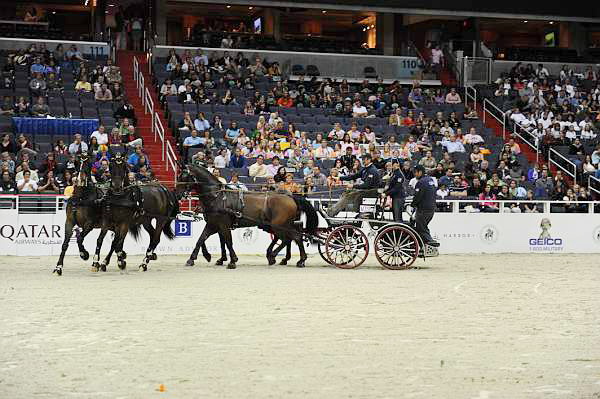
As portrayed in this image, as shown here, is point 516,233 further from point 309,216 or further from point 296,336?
point 296,336

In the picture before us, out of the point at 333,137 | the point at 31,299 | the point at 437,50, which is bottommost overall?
the point at 31,299

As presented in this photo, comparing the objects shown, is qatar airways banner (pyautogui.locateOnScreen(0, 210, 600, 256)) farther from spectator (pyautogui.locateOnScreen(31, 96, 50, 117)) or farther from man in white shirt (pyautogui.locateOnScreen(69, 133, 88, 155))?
spectator (pyautogui.locateOnScreen(31, 96, 50, 117))

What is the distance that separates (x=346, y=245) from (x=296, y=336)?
29.1 ft

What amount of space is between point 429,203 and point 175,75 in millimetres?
14404

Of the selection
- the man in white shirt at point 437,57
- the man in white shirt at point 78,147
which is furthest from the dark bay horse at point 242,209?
the man in white shirt at point 437,57

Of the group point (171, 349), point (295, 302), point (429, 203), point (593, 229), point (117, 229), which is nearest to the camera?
point (171, 349)

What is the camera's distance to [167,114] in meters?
30.2

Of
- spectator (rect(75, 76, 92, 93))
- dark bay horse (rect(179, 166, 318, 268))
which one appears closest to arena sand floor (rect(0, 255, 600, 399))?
dark bay horse (rect(179, 166, 318, 268))

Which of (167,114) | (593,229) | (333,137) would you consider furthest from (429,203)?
(167,114)

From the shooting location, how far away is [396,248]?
63.1ft

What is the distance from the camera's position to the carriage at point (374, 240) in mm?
18953

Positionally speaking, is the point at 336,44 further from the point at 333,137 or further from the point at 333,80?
the point at 333,137

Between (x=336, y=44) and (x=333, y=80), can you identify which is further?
(x=336, y=44)

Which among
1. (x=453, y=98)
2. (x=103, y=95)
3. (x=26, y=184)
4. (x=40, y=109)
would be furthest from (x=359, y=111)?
(x=26, y=184)
